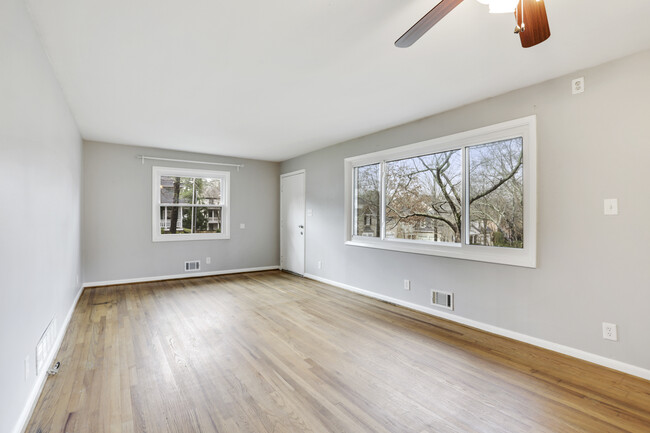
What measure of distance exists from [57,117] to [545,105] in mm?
4297

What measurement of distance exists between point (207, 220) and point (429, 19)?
5.44 metres

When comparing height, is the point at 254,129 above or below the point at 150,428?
above

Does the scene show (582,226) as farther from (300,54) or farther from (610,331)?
(300,54)

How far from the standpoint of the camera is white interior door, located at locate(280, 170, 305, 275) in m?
5.98

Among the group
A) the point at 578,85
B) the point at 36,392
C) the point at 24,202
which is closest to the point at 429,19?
the point at 578,85

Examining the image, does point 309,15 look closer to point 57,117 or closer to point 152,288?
point 57,117

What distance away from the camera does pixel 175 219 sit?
5.68 m

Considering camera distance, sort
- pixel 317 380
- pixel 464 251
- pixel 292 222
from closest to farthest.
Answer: pixel 317 380, pixel 464 251, pixel 292 222

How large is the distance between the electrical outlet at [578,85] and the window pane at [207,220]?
18.2 ft

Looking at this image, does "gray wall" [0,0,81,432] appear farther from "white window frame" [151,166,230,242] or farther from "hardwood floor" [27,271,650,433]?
"white window frame" [151,166,230,242]

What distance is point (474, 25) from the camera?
195 centimetres

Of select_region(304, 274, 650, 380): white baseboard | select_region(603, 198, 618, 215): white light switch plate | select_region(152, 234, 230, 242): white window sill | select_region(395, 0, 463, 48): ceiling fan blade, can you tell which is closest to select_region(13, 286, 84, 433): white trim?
select_region(152, 234, 230, 242): white window sill

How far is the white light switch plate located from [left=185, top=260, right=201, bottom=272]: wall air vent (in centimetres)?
579

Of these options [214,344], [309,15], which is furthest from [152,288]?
[309,15]
